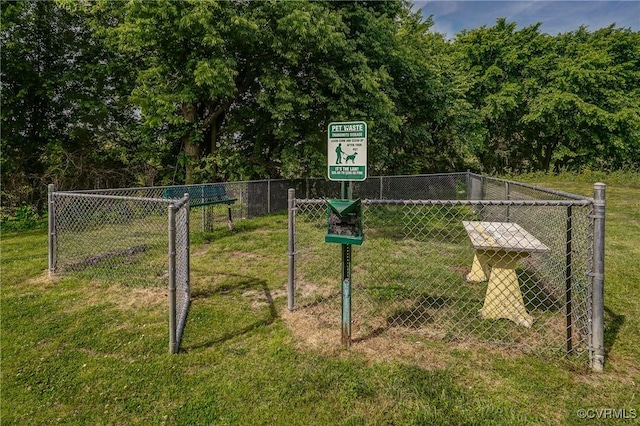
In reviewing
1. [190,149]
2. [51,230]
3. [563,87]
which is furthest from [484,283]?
[563,87]

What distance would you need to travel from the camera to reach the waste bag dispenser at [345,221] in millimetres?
2803

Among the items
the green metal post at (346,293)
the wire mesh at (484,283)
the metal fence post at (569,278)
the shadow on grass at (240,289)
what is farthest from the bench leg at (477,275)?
the shadow on grass at (240,289)

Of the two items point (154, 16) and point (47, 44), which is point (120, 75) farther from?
point (154, 16)

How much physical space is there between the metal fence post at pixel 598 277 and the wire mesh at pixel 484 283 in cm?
8

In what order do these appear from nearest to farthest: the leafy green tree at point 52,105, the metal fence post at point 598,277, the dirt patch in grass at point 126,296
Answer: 1. the metal fence post at point 598,277
2. the dirt patch in grass at point 126,296
3. the leafy green tree at point 52,105

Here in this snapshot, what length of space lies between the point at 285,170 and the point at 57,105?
23.8 feet

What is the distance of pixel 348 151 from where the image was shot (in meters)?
2.79

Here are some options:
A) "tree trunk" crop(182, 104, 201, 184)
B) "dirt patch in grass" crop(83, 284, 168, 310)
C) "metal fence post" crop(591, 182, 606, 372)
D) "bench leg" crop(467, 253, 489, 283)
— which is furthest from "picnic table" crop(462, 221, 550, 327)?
"tree trunk" crop(182, 104, 201, 184)

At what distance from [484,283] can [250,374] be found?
3253 millimetres

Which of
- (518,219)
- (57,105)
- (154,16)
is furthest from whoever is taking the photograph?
(57,105)

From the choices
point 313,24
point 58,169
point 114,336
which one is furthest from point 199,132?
point 114,336

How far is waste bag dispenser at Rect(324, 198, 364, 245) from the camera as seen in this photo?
2.80 meters

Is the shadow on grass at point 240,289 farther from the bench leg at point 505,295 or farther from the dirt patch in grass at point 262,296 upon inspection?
the bench leg at point 505,295

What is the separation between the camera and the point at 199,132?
36.3 ft
